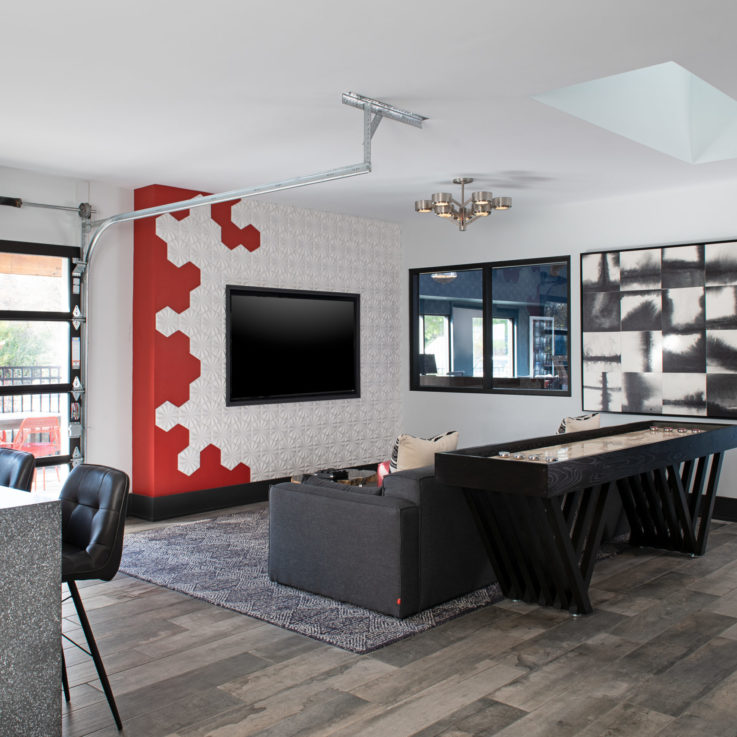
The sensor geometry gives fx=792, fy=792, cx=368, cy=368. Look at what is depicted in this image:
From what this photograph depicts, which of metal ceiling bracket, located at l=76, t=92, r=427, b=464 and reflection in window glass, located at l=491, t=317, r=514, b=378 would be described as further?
Answer: reflection in window glass, located at l=491, t=317, r=514, b=378

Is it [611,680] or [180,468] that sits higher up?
[180,468]

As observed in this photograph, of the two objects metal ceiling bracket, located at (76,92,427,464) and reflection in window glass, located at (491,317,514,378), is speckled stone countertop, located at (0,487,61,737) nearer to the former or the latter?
metal ceiling bracket, located at (76,92,427,464)

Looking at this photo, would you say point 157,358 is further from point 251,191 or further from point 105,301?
point 251,191

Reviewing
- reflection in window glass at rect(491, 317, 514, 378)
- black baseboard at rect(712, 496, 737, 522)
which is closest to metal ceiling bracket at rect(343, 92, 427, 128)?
reflection in window glass at rect(491, 317, 514, 378)

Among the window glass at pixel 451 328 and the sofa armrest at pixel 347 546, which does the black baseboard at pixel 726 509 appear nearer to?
the window glass at pixel 451 328

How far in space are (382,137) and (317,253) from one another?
104 inches

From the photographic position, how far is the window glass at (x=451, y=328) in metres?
7.84

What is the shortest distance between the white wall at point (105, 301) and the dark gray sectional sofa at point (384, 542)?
2432 millimetres

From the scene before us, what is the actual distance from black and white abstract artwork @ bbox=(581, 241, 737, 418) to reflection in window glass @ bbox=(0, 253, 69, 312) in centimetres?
435

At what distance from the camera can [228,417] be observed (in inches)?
266

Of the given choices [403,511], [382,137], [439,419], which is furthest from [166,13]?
[439,419]

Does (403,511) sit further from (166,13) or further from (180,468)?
(180,468)

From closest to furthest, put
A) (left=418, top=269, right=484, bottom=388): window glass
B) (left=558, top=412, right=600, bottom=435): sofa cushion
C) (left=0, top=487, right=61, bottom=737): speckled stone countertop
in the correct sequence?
(left=0, top=487, right=61, bottom=737): speckled stone countertop, (left=558, top=412, right=600, bottom=435): sofa cushion, (left=418, top=269, right=484, bottom=388): window glass

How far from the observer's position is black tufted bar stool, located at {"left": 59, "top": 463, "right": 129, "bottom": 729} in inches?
107
